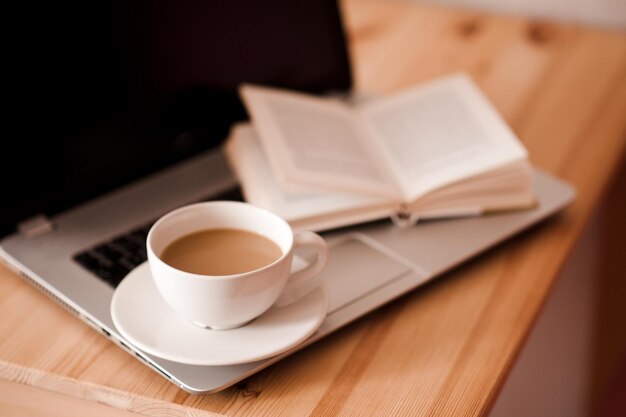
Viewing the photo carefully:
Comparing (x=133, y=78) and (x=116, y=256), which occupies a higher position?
(x=133, y=78)

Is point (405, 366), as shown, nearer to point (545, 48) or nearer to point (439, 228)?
point (439, 228)

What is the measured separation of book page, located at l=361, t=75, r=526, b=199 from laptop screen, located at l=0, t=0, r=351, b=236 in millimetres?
→ 170

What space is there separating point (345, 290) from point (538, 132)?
0.46 meters

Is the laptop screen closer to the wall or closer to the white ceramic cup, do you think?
the white ceramic cup

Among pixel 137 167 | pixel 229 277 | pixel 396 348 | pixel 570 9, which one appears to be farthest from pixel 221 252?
pixel 570 9

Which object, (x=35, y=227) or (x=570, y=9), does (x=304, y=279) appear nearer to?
(x=35, y=227)

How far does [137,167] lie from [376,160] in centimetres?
27

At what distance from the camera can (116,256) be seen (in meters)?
0.76

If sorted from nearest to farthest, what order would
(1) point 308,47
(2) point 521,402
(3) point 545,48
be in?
(2) point 521,402 < (1) point 308,47 < (3) point 545,48

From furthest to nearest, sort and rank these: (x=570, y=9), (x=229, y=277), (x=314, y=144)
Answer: (x=570, y=9) < (x=314, y=144) < (x=229, y=277)

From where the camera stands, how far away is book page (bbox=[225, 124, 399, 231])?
0.78 meters

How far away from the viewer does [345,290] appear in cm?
72

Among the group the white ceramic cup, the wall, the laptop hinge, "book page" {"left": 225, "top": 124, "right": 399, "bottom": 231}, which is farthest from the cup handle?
the wall

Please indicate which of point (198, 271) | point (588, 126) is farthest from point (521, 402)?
point (198, 271)
